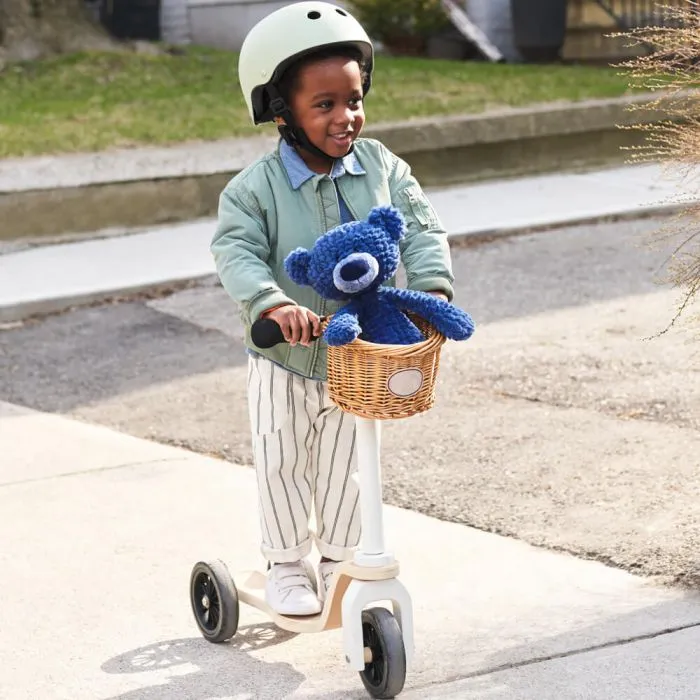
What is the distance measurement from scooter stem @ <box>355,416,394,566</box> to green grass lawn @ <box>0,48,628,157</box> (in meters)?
6.79

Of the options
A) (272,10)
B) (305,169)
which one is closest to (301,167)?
(305,169)

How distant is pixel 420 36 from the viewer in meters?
16.0

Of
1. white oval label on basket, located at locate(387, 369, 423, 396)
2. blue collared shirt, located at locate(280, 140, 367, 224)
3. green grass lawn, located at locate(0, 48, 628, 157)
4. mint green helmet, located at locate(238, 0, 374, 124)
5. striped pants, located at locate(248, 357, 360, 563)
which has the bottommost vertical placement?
green grass lawn, located at locate(0, 48, 628, 157)


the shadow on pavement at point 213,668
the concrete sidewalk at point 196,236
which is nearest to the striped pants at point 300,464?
the shadow on pavement at point 213,668

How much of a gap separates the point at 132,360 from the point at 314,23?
3573mm

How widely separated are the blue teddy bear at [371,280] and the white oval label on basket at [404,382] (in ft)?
0.38

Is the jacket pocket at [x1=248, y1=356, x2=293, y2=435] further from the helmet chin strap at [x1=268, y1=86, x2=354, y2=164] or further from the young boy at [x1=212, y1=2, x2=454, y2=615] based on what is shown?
the helmet chin strap at [x1=268, y1=86, x2=354, y2=164]

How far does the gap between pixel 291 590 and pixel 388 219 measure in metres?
0.99

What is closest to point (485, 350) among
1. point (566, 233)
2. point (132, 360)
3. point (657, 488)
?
point (132, 360)

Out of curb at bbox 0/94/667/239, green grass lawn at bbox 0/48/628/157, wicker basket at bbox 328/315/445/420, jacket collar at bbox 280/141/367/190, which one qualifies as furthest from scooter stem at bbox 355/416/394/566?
green grass lawn at bbox 0/48/628/157

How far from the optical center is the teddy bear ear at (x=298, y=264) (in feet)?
10.1

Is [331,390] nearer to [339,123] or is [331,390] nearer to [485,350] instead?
[339,123]

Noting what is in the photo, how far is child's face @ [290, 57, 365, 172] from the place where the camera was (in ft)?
10.5

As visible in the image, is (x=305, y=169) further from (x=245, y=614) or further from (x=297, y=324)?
(x=245, y=614)
